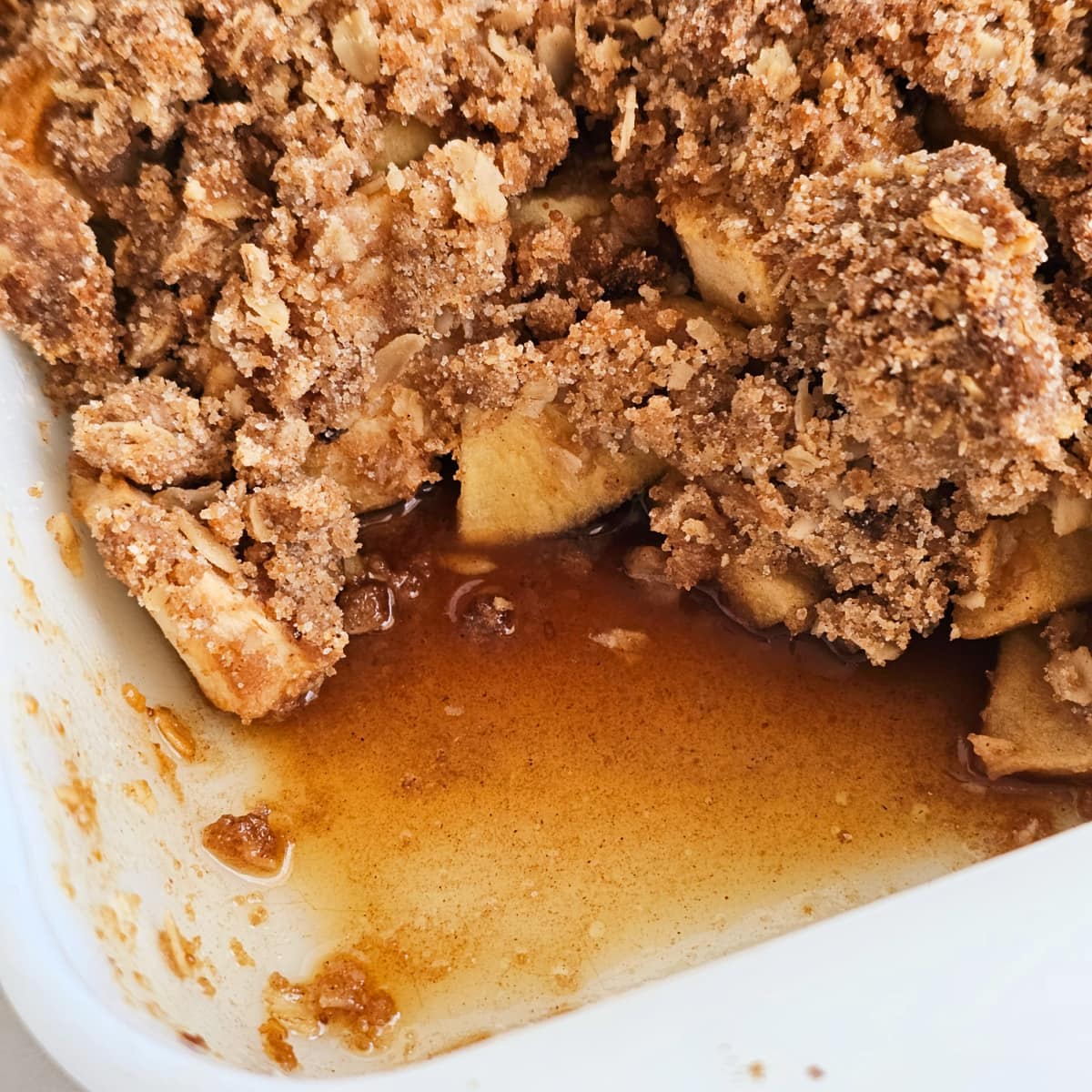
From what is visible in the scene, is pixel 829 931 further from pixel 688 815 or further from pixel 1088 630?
pixel 1088 630

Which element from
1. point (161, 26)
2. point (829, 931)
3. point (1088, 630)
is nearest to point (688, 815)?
point (829, 931)

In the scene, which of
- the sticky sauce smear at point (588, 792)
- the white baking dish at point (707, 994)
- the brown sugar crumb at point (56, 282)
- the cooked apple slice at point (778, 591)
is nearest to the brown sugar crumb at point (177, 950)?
the white baking dish at point (707, 994)

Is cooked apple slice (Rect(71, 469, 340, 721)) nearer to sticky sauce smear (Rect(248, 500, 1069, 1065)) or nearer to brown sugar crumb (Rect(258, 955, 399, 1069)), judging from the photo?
sticky sauce smear (Rect(248, 500, 1069, 1065))

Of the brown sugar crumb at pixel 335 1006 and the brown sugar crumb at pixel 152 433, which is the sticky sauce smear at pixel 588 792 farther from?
the brown sugar crumb at pixel 152 433

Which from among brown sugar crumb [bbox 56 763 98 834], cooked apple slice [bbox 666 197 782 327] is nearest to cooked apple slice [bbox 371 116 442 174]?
cooked apple slice [bbox 666 197 782 327]

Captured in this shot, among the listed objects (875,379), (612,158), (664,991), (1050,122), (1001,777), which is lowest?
(1001,777)

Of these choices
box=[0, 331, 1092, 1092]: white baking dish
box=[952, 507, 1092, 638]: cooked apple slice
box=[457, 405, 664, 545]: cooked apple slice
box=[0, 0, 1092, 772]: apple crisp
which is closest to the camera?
box=[0, 331, 1092, 1092]: white baking dish
